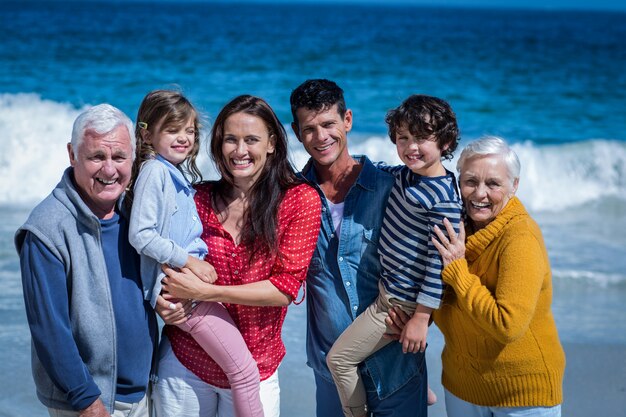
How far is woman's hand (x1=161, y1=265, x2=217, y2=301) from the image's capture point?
104 inches

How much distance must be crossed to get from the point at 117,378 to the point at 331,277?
2.96ft

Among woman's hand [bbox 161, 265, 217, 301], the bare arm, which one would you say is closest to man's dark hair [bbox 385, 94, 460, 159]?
the bare arm

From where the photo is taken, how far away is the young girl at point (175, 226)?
8.55 ft

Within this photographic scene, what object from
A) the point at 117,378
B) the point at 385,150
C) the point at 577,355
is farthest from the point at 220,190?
the point at 385,150

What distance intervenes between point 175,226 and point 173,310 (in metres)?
0.30

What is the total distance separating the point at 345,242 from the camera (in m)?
2.94

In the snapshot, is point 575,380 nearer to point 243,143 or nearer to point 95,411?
point 243,143

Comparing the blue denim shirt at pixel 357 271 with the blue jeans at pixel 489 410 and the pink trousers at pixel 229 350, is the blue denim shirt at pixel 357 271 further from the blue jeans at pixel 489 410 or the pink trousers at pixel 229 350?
the pink trousers at pixel 229 350

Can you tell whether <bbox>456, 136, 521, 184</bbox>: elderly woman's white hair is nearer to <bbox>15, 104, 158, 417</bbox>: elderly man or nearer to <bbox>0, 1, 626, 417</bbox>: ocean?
<bbox>0, 1, 626, 417</bbox>: ocean

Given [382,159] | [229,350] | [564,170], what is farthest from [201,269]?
[564,170]

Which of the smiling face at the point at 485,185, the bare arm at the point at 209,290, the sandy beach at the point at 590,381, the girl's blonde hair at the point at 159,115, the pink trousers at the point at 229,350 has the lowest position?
the sandy beach at the point at 590,381

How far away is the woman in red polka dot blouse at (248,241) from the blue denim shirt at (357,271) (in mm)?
170

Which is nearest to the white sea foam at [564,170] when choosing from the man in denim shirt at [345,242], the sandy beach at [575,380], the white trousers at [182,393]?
the sandy beach at [575,380]

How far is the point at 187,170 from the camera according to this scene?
309cm
